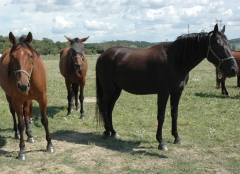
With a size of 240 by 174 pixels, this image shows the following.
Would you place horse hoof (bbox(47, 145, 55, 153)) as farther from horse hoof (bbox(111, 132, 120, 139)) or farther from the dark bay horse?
horse hoof (bbox(111, 132, 120, 139))

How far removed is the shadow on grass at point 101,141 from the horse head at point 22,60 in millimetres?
2115

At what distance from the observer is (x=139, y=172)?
4531 millimetres

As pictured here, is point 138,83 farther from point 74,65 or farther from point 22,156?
point 74,65

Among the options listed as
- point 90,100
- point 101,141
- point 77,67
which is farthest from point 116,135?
point 90,100

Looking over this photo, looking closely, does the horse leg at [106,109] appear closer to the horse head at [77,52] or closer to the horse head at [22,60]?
the horse head at [77,52]

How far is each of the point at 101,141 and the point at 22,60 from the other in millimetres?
2564

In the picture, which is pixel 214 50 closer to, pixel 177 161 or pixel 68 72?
pixel 177 161

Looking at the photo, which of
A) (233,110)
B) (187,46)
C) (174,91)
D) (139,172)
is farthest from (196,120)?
(139,172)

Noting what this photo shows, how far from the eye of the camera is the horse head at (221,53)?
4898 millimetres

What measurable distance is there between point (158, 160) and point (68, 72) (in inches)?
177

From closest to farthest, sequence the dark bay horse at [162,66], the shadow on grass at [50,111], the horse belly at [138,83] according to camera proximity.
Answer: the dark bay horse at [162,66] → the horse belly at [138,83] → the shadow on grass at [50,111]

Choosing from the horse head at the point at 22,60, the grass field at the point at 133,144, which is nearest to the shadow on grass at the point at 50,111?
the grass field at the point at 133,144

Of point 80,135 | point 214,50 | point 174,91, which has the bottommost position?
point 80,135

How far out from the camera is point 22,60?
4621 mm
